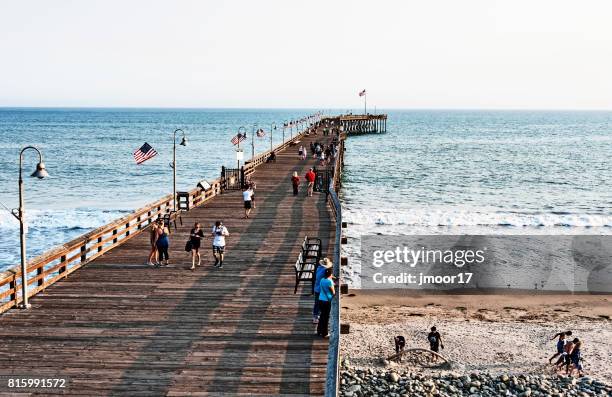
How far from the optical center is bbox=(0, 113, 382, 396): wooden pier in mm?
9906

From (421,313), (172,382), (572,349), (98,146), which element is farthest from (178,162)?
(172,382)

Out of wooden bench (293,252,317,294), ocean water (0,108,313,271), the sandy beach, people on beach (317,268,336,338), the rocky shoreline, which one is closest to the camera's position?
people on beach (317,268,336,338)

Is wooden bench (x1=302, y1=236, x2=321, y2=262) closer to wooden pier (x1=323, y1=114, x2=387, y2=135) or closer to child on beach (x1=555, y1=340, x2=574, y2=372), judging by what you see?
child on beach (x1=555, y1=340, x2=574, y2=372)

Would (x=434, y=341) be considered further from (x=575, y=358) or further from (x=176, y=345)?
(x=176, y=345)

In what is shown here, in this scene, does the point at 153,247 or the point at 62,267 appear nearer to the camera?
the point at 62,267

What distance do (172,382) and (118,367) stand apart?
111 centimetres

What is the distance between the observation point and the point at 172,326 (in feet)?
40.1

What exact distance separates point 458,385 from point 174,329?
7.95 meters

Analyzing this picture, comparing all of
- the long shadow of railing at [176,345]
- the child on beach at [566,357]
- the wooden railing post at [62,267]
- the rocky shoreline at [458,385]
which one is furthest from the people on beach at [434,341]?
the wooden railing post at [62,267]

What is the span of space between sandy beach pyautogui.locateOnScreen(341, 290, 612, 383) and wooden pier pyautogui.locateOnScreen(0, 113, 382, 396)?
4153 millimetres

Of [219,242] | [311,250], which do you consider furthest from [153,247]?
[311,250]

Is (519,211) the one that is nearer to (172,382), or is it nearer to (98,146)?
(172,382)

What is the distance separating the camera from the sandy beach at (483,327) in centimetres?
1903

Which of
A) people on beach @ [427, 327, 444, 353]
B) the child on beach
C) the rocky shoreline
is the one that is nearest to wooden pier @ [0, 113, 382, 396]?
the rocky shoreline
